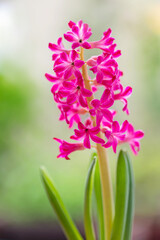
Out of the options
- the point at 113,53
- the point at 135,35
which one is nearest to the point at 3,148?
the point at 135,35

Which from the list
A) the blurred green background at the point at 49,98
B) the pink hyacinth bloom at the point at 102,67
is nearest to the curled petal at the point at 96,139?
the pink hyacinth bloom at the point at 102,67

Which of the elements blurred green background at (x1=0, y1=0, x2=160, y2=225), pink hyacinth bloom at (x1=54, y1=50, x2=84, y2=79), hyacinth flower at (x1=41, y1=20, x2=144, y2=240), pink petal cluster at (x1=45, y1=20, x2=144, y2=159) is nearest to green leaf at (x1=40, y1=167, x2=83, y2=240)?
hyacinth flower at (x1=41, y1=20, x2=144, y2=240)

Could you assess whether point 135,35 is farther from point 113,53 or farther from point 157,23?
point 113,53

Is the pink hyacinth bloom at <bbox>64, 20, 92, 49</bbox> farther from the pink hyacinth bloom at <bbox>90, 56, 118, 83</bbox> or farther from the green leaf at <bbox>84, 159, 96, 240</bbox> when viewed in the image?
the green leaf at <bbox>84, 159, 96, 240</bbox>

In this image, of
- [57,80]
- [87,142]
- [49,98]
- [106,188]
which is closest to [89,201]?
[106,188]

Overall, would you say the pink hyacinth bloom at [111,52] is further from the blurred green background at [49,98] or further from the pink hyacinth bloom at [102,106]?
the blurred green background at [49,98]

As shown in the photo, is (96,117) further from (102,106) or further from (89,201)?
(89,201)

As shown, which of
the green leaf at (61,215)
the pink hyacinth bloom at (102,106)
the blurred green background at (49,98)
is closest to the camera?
the pink hyacinth bloom at (102,106)
